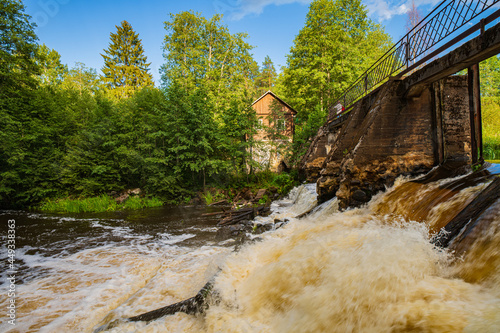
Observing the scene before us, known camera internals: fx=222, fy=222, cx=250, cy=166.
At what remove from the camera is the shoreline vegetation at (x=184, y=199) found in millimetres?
14914

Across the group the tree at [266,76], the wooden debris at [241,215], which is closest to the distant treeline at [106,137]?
the wooden debris at [241,215]

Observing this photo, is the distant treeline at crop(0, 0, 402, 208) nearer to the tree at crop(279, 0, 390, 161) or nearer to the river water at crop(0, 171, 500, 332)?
the tree at crop(279, 0, 390, 161)

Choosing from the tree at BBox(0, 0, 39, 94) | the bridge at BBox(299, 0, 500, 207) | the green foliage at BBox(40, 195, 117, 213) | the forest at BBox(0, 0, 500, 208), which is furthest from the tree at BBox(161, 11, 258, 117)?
the bridge at BBox(299, 0, 500, 207)

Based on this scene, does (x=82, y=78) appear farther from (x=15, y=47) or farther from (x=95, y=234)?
(x=95, y=234)

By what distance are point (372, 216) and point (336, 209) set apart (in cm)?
167

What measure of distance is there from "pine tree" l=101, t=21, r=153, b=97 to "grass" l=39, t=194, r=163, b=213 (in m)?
17.0

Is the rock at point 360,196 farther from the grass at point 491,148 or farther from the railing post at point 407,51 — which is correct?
the grass at point 491,148

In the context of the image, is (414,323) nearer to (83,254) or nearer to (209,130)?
(83,254)

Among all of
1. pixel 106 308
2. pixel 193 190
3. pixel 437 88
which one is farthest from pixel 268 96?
pixel 106 308

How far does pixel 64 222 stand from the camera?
11.2 m

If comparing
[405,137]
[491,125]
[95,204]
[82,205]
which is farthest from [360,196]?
[491,125]

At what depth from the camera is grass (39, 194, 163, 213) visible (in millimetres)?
14961

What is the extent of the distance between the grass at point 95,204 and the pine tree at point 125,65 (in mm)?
17037

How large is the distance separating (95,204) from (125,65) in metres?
23.4
